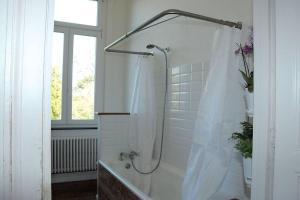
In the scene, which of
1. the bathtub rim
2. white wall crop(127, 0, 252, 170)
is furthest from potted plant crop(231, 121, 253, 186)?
white wall crop(127, 0, 252, 170)

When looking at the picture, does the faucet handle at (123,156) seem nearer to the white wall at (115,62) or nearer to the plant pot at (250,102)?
the white wall at (115,62)

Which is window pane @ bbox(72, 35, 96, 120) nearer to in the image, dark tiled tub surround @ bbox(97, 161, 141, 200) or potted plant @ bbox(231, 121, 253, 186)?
dark tiled tub surround @ bbox(97, 161, 141, 200)

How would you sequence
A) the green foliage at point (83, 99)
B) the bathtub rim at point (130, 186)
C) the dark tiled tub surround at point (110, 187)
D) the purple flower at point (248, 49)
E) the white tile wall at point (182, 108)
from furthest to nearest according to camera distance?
the green foliage at point (83, 99) < the white tile wall at point (182, 108) < the dark tiled tub surround at point (110, 187) < the bathtub rim at point (130, 186) < the purple flower at point (248, 49)

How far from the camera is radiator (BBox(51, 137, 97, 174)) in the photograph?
3691 mm

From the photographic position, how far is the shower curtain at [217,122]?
5.51 ft

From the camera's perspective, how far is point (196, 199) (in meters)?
1.69

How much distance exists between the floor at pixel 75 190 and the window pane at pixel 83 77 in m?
0.95

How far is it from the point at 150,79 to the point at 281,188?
86.1 inches

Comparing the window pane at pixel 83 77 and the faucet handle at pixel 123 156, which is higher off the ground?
the window pane at pixel 83 77

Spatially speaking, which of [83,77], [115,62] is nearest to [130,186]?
[83,77]

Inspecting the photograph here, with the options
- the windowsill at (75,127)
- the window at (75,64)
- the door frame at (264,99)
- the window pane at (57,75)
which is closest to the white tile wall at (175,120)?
the windowsill at (75,127)

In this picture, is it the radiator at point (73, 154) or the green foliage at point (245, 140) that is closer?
the green foliage at point (245, 140)

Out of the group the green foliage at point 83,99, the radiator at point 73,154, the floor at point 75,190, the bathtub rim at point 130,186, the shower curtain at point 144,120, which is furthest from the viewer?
the green foliage at point 83,99

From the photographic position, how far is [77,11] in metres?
3.98
